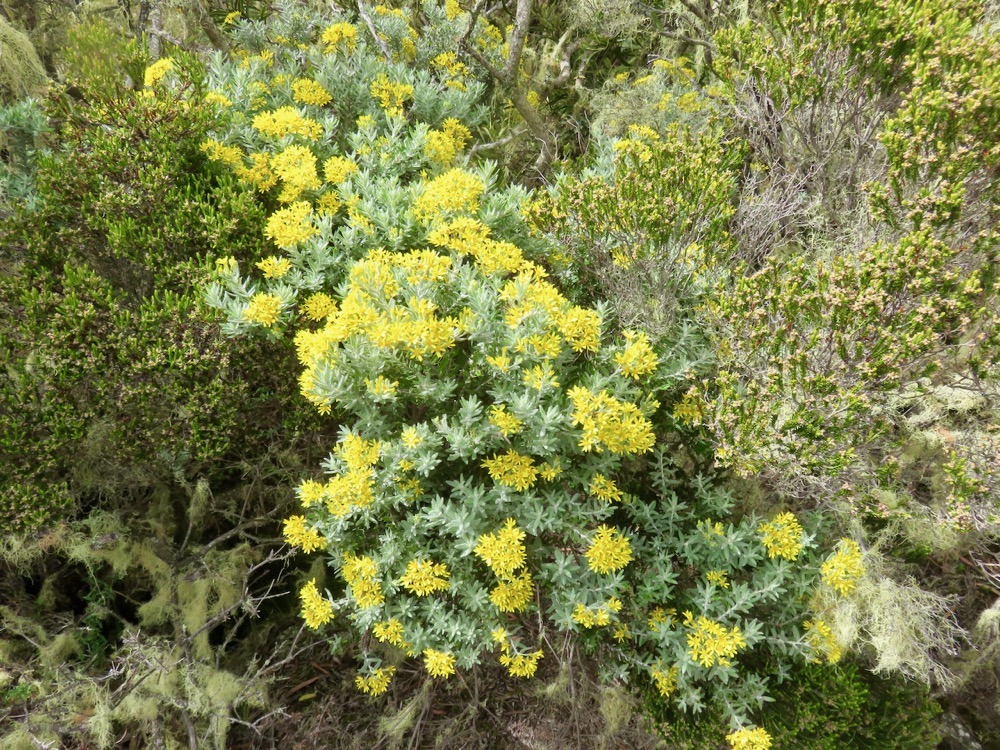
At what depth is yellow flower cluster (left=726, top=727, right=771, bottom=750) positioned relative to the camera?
215 centimetres

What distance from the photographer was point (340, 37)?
12.4ft

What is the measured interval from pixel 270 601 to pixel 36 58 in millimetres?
3778

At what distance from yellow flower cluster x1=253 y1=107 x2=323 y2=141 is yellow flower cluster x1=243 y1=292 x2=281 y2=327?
116 centimetres

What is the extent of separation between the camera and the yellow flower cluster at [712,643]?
219cm

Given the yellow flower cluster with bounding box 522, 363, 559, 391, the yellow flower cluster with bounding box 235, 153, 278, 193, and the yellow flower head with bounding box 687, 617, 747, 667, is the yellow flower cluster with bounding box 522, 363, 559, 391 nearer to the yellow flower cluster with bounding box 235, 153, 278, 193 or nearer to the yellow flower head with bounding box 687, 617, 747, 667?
the yellow flower head with bounding box 687, 617, 747, 667

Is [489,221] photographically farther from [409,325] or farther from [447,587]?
[447,587]

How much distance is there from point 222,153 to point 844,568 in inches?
136

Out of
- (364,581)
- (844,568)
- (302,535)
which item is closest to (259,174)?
(302,535)

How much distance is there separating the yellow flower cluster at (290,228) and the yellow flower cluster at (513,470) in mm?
1420

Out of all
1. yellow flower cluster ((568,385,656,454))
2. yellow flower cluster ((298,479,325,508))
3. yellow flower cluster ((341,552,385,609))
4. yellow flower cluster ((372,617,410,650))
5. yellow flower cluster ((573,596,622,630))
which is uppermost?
yellow flower cluster ((568,385,656,454))

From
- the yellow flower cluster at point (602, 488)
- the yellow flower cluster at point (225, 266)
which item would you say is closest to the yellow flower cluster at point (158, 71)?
the yellow flower cluster at point (225, 266)

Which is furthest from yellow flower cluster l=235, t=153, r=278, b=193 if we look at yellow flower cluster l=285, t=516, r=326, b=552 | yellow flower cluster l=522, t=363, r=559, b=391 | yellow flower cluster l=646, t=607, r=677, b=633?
yellow flower cluster l=646, t=607, r=677, b=633

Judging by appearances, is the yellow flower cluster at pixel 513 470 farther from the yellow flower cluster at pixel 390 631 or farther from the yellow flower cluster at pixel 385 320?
the yellow flower cluster at pixel 390 631

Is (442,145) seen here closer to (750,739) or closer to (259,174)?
(259,174)
